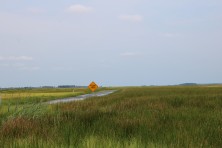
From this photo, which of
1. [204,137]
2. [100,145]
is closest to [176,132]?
[204,137]

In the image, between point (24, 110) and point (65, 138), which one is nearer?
point (65, 138)

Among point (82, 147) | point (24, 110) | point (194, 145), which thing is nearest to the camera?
point (82, 147)

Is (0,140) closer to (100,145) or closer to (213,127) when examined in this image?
(100,145)

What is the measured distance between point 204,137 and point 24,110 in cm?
552

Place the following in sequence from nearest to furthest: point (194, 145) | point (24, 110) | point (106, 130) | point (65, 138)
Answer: point (194, 145) < point (65, 138) < point (106, 130) < point (24, 110)

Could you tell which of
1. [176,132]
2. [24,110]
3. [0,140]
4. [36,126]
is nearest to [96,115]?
[24,110]

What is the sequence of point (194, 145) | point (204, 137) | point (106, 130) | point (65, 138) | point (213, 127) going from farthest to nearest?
point (213, 127), point (106, 130), point (204, 137), point (65, 138), point (194, 145)

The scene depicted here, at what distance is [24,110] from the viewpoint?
384 inches

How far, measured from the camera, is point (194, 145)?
5961mm

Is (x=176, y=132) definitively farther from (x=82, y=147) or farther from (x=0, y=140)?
(x=0, y=140)

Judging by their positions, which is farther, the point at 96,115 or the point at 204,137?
the point at 96,115

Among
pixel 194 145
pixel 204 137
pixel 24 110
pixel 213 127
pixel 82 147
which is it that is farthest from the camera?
pixel 24 110

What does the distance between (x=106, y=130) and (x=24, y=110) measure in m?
3.58

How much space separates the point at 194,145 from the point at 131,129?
2.21 m
